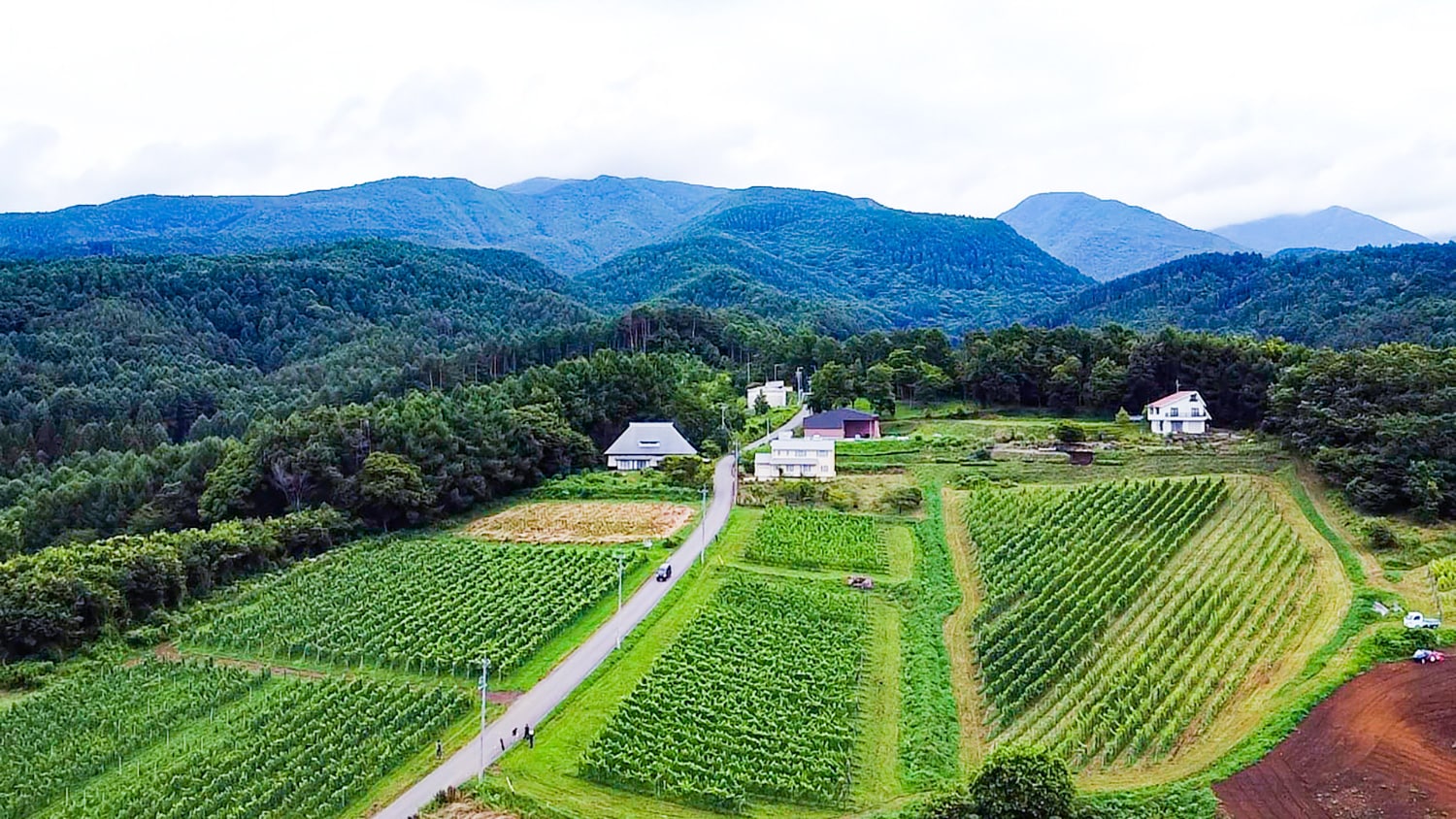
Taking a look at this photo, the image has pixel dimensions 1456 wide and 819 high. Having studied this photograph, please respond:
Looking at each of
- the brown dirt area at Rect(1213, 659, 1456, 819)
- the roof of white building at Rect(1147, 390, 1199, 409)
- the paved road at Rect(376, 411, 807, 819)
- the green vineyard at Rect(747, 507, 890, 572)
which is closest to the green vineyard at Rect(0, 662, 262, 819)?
the paved road at Rect(376, 411, 807, 819)

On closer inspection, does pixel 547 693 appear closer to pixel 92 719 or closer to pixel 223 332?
pixel 92 719

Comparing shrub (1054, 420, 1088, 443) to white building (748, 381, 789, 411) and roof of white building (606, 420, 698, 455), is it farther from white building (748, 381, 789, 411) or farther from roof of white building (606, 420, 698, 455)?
white building (748, 381, 789, 411)

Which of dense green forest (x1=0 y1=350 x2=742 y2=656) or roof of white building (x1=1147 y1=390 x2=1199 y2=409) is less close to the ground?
roof of white building (x1=1147 y1=390 x2=1199 y2=409)

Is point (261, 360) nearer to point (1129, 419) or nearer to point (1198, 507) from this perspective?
point (1129, 419)

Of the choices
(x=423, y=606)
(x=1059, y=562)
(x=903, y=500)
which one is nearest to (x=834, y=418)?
(x=903, y=500)

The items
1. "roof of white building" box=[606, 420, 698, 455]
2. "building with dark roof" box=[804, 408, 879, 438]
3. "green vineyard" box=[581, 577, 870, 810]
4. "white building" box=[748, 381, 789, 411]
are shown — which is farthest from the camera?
"white building" box=[748, 381, 789, 411]

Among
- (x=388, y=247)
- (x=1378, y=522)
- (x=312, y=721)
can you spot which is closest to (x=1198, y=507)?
(x=1378, y=522)
